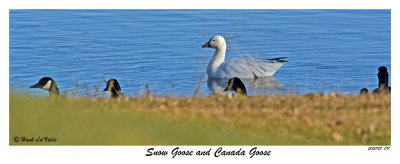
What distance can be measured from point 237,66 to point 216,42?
1211mm

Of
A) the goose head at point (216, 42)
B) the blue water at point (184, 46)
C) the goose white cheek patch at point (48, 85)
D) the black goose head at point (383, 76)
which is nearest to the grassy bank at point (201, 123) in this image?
the goose white cheek patch at point (48, 85)

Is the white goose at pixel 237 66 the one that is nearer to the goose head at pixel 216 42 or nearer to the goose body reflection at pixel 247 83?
the goose head at pixel 216 42

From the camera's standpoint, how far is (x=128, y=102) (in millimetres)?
10547

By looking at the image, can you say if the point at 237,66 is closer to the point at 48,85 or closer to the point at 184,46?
the point at 184,46

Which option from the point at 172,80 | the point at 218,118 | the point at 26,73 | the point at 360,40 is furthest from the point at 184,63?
the point at 218,118

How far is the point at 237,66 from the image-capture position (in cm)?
1780

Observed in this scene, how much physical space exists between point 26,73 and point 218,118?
377 inches

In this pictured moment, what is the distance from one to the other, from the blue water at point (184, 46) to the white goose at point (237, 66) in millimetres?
379

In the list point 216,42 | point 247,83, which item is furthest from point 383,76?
point 216,42

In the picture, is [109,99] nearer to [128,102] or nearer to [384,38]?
[128,102]

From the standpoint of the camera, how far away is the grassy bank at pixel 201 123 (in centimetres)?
891

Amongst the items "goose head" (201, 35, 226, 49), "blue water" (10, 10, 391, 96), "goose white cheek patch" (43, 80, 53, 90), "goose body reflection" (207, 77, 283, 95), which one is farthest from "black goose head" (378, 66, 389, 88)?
"goose white cheek patch" (43, 80, 53, 90)

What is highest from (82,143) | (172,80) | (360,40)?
(360,40)

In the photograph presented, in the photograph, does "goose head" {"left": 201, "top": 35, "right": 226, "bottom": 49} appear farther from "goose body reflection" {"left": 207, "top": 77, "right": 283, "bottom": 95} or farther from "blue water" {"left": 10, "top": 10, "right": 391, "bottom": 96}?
"goose body reflection" {"left": 207, "top": 77, "right": 283, "bottom": 95}
